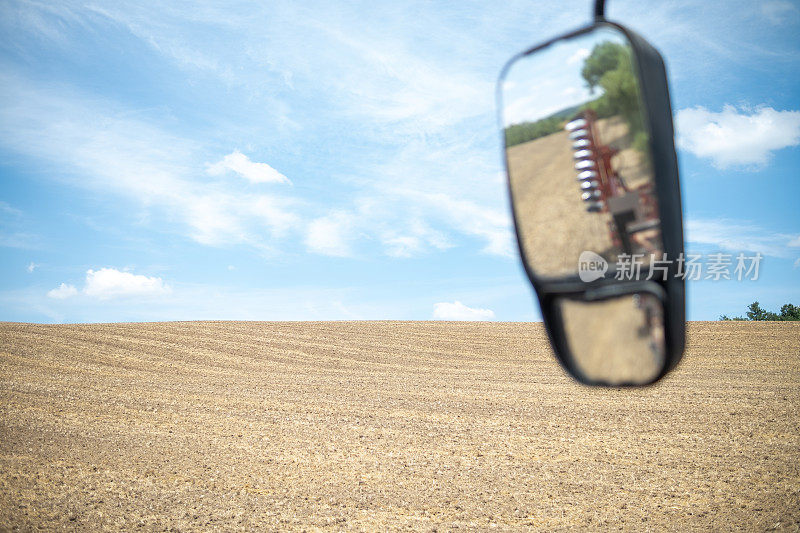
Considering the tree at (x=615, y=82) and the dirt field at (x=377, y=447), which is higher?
the tree at (x=615, y=82)

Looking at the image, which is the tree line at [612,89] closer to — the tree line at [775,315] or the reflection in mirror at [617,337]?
the reflection in mirror at [617,337]

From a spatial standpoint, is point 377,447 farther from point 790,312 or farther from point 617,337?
point 790,312

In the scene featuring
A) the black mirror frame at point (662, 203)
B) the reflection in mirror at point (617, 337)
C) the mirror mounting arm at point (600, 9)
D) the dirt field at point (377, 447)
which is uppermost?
the mirror mounting arm at point (600, 9)

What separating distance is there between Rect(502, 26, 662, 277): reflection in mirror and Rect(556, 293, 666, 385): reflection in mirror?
0.22 ft

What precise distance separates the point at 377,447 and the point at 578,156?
319 inches

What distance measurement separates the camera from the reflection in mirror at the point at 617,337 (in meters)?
0.85

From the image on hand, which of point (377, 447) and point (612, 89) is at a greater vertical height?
point (612, 89)

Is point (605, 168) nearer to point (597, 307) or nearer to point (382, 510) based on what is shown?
point (597, 307)

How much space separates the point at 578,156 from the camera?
87 cm

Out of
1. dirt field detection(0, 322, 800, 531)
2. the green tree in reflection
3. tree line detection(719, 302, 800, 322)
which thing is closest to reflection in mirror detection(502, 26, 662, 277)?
the green tree in reflection

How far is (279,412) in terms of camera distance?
10594mm

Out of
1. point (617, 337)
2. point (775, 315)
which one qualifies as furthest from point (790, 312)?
point (617, 337)

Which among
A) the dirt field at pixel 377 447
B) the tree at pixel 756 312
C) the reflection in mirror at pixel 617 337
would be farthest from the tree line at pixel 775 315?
the reflection in mirror at pixel 617 337

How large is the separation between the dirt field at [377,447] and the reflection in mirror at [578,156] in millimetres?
5574
